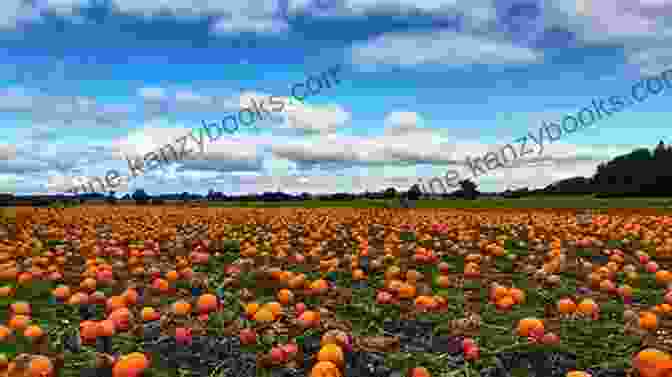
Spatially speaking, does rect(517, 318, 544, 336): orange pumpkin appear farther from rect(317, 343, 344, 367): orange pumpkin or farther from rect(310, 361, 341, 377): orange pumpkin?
rect(310, 361, 341, 377): orange pumpkin

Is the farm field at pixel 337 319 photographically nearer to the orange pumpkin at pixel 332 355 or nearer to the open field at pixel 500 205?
the orange pumpkin at pixel 332 355

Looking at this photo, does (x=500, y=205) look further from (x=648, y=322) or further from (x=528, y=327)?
(x=528, y=327)

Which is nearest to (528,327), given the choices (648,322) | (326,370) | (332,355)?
(648,322)

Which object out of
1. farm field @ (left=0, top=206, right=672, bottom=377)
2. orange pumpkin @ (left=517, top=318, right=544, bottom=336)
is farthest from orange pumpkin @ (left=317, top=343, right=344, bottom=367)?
orange pumpkin @ (left=517, top=318, right=544, bottom=336)

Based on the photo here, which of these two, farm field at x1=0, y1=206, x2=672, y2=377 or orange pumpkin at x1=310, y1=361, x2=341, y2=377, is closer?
orange pumpkin at x1=310, y1=361, x2=341, y2=377

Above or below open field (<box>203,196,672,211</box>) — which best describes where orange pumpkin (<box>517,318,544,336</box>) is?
below

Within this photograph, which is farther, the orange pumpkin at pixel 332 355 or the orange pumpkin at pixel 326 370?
the orange pumpkin at pixel 332 355

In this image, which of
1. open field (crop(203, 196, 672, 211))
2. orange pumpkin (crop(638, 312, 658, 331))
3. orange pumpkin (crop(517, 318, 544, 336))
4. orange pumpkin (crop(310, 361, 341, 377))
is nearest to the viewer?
orange pumpkin (crop(310, 361, 341, 377))

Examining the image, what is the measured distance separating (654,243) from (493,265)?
3966mm

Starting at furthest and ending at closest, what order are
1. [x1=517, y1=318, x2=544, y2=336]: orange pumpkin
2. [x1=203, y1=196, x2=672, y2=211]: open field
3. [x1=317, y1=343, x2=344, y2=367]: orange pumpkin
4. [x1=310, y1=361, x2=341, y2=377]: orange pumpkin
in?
[x1=203, y1=196, x2=672, y2=211]: open field
[x1=517, y1=318, x2=544, y2=336]: orange pumpkin
[x1=317, y1=343, x2=344, y2=367]: orange pumpkin
[x1=310, y1=361, x2=341, y2=377]: orange pumpkin

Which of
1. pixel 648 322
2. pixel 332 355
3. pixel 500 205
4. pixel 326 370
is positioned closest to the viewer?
pixel 326 370

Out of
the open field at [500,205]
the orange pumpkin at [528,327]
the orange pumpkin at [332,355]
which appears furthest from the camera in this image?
the open field at [500,205]

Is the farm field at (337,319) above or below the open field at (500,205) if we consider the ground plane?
below

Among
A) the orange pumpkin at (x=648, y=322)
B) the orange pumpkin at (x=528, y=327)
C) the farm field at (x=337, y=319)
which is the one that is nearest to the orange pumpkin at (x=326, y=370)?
the farm field at (x=337, y=319)
